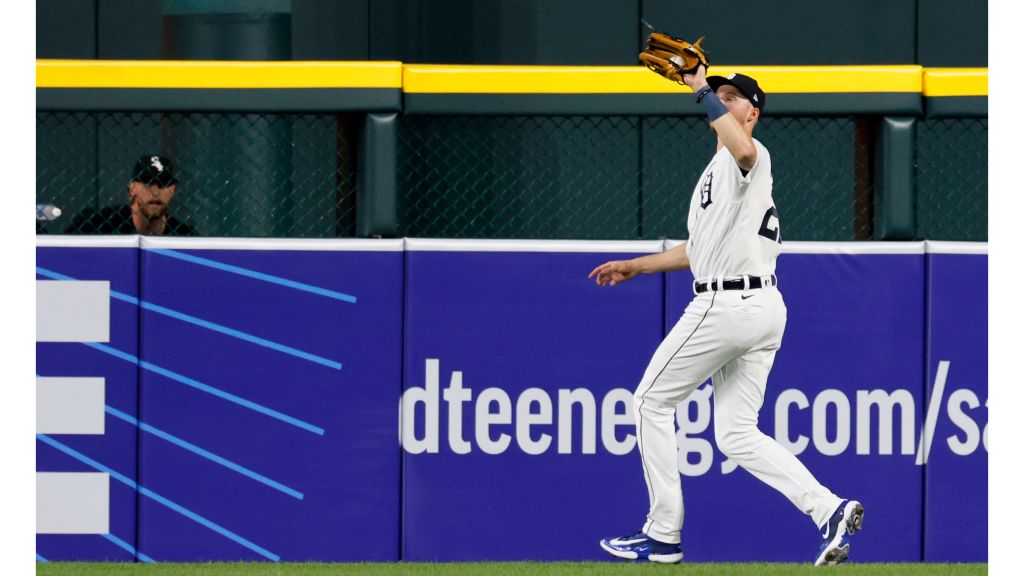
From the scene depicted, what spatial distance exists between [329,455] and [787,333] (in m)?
1.85

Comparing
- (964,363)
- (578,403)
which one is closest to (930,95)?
(964,363)

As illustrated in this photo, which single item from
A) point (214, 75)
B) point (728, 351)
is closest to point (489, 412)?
point (728, 351)

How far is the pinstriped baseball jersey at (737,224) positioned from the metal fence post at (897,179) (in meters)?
0.88

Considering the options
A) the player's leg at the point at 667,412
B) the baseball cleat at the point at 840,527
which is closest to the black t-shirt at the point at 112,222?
the player's leg at the point at 667,412

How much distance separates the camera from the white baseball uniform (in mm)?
5250

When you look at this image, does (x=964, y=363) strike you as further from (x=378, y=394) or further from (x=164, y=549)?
(x=164, y=549)

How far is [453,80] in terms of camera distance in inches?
236

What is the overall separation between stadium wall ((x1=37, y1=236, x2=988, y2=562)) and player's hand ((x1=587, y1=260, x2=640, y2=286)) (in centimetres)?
28

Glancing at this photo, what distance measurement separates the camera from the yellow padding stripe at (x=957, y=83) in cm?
600

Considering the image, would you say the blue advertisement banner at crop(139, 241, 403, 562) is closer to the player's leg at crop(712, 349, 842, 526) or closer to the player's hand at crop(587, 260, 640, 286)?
the player's hand at crop(587, 260, 640, 286)

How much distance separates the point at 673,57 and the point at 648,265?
32.6 inches

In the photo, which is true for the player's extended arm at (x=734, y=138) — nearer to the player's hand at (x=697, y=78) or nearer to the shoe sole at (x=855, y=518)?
the player's hand at (x=697, y=78)

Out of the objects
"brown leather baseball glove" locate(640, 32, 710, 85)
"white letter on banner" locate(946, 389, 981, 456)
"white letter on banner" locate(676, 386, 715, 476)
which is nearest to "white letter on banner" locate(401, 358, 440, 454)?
"white letter on banner" locate(676, 386, 715, 476)

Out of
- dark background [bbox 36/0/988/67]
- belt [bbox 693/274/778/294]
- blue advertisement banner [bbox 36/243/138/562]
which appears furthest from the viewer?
dark background [bbox 36/0/988/67]
